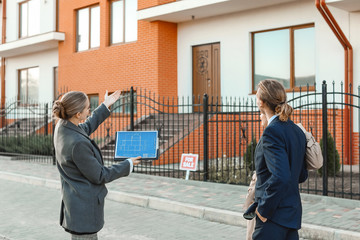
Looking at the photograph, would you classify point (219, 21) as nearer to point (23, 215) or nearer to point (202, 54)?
point (202, 54)

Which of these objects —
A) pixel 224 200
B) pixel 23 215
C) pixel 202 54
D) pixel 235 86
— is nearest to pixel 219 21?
pixel 202 54

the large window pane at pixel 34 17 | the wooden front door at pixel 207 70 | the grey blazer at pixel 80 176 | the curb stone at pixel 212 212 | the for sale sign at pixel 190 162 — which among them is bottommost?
the curb stone at pixel 212 212

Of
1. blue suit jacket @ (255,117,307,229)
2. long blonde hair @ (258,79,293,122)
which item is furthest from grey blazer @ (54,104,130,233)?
long blonde hair @ (258,79,293,122)

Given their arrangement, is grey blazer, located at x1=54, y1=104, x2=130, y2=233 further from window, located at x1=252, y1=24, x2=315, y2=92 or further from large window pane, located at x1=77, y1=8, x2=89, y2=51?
large window pane, located at x1=77, y1=8, x2=89, y2=51

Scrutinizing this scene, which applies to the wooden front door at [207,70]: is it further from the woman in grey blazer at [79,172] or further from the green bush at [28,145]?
the woman in grey blazer at [79,172]

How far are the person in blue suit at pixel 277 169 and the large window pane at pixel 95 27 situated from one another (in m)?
16.5

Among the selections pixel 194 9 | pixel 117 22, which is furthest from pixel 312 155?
pixel 117 22

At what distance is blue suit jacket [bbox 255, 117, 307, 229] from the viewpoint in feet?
8.88

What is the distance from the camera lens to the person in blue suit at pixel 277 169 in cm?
271

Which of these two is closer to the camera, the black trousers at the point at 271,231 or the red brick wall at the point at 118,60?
the black trousers at the point at 271,231

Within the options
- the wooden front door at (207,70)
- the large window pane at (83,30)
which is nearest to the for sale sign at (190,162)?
the wooden front door at (207,70)

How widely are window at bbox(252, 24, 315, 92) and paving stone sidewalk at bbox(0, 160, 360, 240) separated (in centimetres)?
599

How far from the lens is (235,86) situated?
15.0 meters

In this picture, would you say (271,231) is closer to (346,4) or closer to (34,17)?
(346,4)
